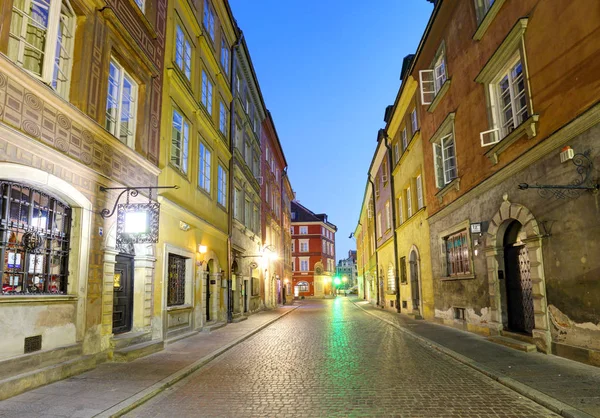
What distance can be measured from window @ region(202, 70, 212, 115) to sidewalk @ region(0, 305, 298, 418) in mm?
9697

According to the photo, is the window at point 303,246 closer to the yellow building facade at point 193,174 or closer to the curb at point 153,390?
the yellow building facade at point 193,174

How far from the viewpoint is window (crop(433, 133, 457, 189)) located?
15.6m

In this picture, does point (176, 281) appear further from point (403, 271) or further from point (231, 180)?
point (403, 271)

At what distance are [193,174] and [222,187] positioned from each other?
423 cm

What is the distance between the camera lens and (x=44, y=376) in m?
6.90

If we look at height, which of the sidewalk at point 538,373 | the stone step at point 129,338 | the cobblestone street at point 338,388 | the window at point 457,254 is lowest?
the cobblestone street at point 338,388

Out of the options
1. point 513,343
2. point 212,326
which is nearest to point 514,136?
point 513,343

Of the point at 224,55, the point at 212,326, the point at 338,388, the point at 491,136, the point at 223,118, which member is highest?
the point at 224,55

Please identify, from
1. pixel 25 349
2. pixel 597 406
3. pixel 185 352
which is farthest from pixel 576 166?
pixel 25 349

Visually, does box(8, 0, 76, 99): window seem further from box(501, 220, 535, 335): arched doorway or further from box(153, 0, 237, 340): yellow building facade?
box(501, 220, 535, 335): arched doorway

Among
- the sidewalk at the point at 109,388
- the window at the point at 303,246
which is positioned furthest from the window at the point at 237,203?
the window at the point at 303,246

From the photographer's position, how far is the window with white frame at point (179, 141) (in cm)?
1332

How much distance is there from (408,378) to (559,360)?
3.21 metres

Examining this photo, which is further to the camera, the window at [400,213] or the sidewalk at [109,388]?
the window at [400,213]
